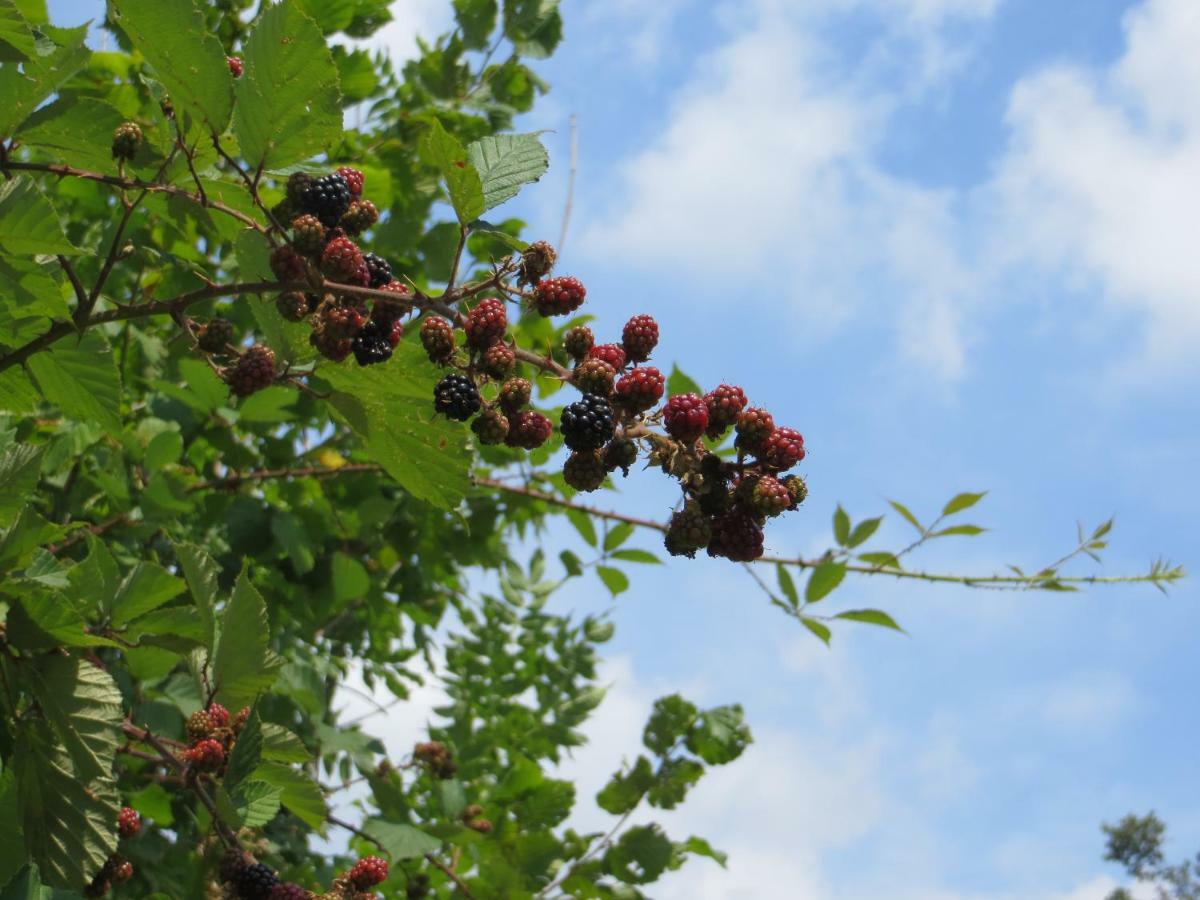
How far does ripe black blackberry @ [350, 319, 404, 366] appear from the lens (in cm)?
159

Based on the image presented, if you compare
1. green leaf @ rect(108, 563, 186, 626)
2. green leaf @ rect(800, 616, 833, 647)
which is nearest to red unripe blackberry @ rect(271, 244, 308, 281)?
green leaf @ rect(108, 563, 186, 626)

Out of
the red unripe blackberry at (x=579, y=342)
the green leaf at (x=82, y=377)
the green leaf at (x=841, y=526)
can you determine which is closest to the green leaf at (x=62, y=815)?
the green leaf at (x=82, y=377)

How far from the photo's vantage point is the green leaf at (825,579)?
295 cm

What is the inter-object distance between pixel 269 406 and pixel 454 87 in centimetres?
144

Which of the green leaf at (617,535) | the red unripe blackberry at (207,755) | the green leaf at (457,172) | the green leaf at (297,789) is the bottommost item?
the red unripe blackberry at (207,755)

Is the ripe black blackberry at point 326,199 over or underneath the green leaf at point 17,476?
over

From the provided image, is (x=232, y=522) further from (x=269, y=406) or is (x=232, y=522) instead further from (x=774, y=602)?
(x=774, y=602)

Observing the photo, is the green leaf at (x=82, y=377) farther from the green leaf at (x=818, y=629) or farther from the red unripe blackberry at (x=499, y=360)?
the green leaf at (x=818, y=629)

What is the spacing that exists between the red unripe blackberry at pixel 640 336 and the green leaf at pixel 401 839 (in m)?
1.81

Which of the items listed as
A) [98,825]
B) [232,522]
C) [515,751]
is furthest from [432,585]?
[98,825]

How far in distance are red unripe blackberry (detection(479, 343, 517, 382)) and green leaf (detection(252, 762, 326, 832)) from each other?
721 mm

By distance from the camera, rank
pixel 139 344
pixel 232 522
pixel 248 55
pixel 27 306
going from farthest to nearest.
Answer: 1. pixel 139 344
2. pixel 232 522
3. pixel 27 306
4. pixel 248 55

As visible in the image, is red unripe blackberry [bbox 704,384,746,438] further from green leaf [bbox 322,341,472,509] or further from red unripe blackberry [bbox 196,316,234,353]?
red unripe blackberry [bbox 196,316,234,353]

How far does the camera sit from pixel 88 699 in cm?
170
